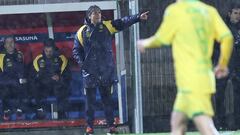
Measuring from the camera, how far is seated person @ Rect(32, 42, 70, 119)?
478 inches

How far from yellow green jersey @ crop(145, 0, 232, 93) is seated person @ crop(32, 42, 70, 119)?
559 cm

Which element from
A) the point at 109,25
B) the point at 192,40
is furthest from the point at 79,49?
the point at 192,40

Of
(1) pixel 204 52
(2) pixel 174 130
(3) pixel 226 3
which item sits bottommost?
(2) pixel 174 130

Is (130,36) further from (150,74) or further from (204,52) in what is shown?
(204,52)

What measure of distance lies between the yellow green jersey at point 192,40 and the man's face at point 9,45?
5.81 metres

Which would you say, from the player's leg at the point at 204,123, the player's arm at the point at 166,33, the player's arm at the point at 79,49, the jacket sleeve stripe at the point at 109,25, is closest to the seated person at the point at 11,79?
the player's arm at the point at 79,49

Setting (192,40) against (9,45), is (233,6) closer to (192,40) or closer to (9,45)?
(9,45)

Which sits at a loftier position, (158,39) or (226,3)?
(226,3)

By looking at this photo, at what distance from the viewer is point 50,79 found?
12289 mm

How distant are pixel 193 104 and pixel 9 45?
20.4ft

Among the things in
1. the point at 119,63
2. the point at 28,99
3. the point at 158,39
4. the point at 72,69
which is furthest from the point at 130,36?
the point at 158,39

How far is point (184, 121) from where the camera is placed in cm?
671

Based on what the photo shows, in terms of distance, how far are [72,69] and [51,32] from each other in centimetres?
75

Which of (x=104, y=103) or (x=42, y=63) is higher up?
(x=42, y=63)
